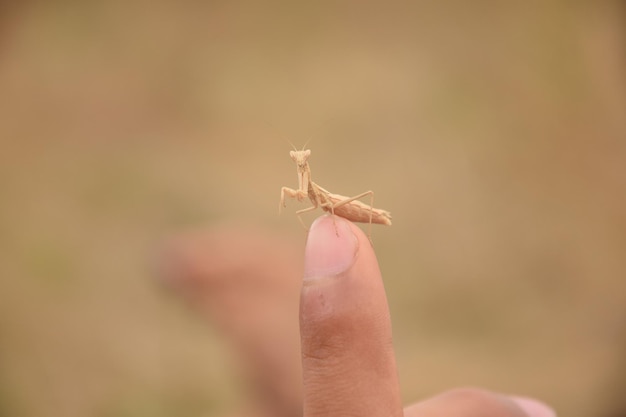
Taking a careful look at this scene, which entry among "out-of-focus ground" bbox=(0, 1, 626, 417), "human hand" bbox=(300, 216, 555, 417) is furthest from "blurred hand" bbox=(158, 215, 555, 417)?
"out-of-focus ground" bbox=(0, 1, 626, 417)

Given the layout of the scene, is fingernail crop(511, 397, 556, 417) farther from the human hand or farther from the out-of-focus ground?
the out-of-focus ground

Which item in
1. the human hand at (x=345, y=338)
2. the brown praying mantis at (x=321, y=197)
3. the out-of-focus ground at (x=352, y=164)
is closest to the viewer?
the human hand at (x=345, y=338)

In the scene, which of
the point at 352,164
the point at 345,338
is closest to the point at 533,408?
the point at 345,338

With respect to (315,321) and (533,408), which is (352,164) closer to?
(533,408)

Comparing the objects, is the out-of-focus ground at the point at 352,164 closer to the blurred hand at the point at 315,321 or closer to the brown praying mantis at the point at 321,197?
the blurred hand at the point at 315,321

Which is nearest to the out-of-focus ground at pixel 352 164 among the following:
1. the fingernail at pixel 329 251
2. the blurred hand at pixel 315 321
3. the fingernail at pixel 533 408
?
the blurred hand at pixel 315 321

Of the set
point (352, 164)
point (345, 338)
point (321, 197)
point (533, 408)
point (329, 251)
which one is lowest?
point (533, 408)
